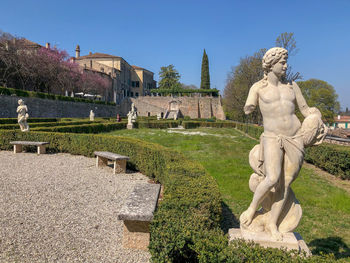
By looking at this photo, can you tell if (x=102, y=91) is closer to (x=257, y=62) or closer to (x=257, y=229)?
(x=257, y=62)

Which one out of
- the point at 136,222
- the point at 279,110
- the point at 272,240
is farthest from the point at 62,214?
the point at 279,110

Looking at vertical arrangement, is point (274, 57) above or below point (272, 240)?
above

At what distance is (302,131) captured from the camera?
284cm

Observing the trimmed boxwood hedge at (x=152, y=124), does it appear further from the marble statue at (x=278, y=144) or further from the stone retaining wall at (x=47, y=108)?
the marble statue at (x=278, y=144)

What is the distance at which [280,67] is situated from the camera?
2879mm

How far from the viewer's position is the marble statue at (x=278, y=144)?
111 inches

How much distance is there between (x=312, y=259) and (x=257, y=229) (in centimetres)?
90

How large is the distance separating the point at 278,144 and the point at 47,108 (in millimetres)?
30686

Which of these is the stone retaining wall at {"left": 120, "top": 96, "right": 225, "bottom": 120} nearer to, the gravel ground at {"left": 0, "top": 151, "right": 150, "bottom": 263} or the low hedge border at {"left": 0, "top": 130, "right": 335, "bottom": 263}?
the gravel ground at {"left": 0, "top": 151, "right": 150, "bottom": 263}

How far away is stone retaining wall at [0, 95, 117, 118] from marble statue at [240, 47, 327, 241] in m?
25.1

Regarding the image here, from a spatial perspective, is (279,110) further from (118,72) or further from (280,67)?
(118,72)

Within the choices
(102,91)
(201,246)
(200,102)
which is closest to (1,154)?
(201,246)

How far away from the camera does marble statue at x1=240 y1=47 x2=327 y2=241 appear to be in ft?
9.29

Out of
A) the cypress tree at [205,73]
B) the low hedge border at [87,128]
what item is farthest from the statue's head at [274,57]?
the cypress tree at [205,73]
